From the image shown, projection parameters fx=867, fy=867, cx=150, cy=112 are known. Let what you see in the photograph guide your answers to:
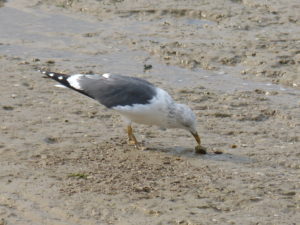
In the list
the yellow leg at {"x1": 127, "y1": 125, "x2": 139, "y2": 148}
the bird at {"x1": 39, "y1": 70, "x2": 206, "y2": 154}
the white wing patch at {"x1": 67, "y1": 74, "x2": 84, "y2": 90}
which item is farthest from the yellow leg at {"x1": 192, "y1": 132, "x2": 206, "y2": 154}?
the white wing patch at {"x1": 67, "y1": 74, "x2": 84, "y2": 90}

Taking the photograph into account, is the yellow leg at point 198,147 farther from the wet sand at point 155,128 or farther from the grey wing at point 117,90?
the grey wing at point 117,90

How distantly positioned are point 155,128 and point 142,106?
2.50 feet

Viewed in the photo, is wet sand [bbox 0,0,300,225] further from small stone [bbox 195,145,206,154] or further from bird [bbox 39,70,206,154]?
bird [bbox 39,70,206,154]

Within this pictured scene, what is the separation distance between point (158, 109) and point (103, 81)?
0.68m

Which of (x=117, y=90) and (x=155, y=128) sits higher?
(x=117, y=90)

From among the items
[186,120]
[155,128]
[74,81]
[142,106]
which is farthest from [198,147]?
[74,81]

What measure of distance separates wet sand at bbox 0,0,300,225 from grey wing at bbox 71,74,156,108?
1.34 ft

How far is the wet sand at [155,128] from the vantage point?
683 cm

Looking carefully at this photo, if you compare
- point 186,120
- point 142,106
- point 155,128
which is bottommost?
point 155,128

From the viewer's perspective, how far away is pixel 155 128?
8.87 meters

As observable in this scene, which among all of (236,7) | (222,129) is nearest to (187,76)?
(222,129)

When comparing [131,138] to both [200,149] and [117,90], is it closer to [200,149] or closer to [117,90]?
[117,90]

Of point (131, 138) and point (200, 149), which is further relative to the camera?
point (131, 138)

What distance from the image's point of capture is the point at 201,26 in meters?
12.3
